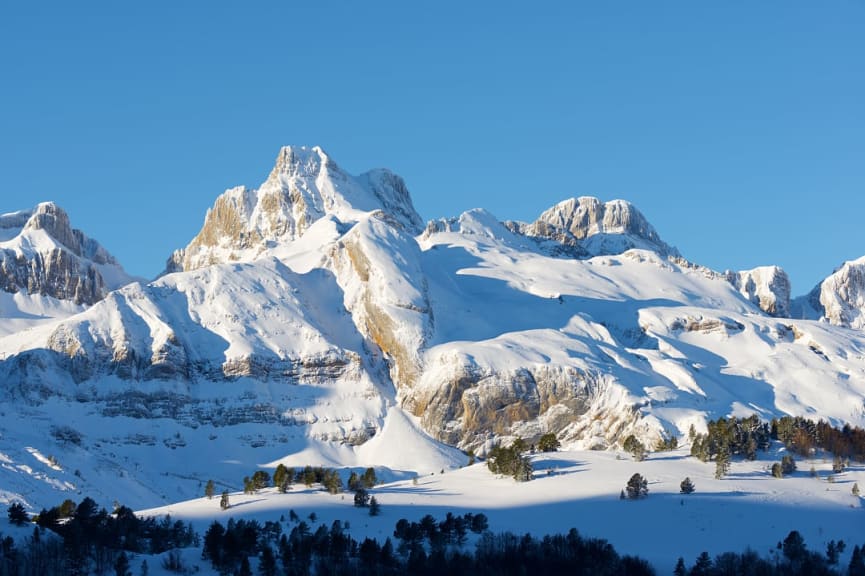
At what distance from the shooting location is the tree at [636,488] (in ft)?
639

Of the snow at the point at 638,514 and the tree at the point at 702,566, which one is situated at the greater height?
the snow at the point at 638,514

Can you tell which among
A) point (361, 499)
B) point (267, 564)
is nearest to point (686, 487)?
point (361, 499)

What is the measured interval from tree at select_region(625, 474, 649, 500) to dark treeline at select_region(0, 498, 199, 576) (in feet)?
189

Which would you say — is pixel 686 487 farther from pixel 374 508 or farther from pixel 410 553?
pixel 410 553

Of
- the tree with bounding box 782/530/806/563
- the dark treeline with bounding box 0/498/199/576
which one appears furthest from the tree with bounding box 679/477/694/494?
the dark treeline with bounding box 0/498/199/576

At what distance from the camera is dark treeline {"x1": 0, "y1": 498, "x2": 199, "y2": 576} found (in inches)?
5955

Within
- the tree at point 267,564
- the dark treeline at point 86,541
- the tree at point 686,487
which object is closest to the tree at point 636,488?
the tree at point 686,487

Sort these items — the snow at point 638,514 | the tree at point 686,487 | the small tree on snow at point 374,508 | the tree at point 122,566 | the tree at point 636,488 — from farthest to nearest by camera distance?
the tree at point 686,487
the tree at point 636,488
the small tree on snow at point 374,508
the snow at point 638,514
the tree at point 122,566

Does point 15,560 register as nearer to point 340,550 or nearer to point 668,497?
point 340,550

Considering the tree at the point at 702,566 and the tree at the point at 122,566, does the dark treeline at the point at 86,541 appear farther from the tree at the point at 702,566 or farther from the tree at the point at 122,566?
the tree at the point at 702,566

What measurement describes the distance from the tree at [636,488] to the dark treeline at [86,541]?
5754 centimetres

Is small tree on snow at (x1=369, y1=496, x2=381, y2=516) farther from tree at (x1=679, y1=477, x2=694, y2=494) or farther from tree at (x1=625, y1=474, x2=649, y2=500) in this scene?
tree at (x1=679, y1=477, x2=694, y2=494)

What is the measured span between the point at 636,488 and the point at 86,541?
73.3 m

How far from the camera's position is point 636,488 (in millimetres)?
194875
